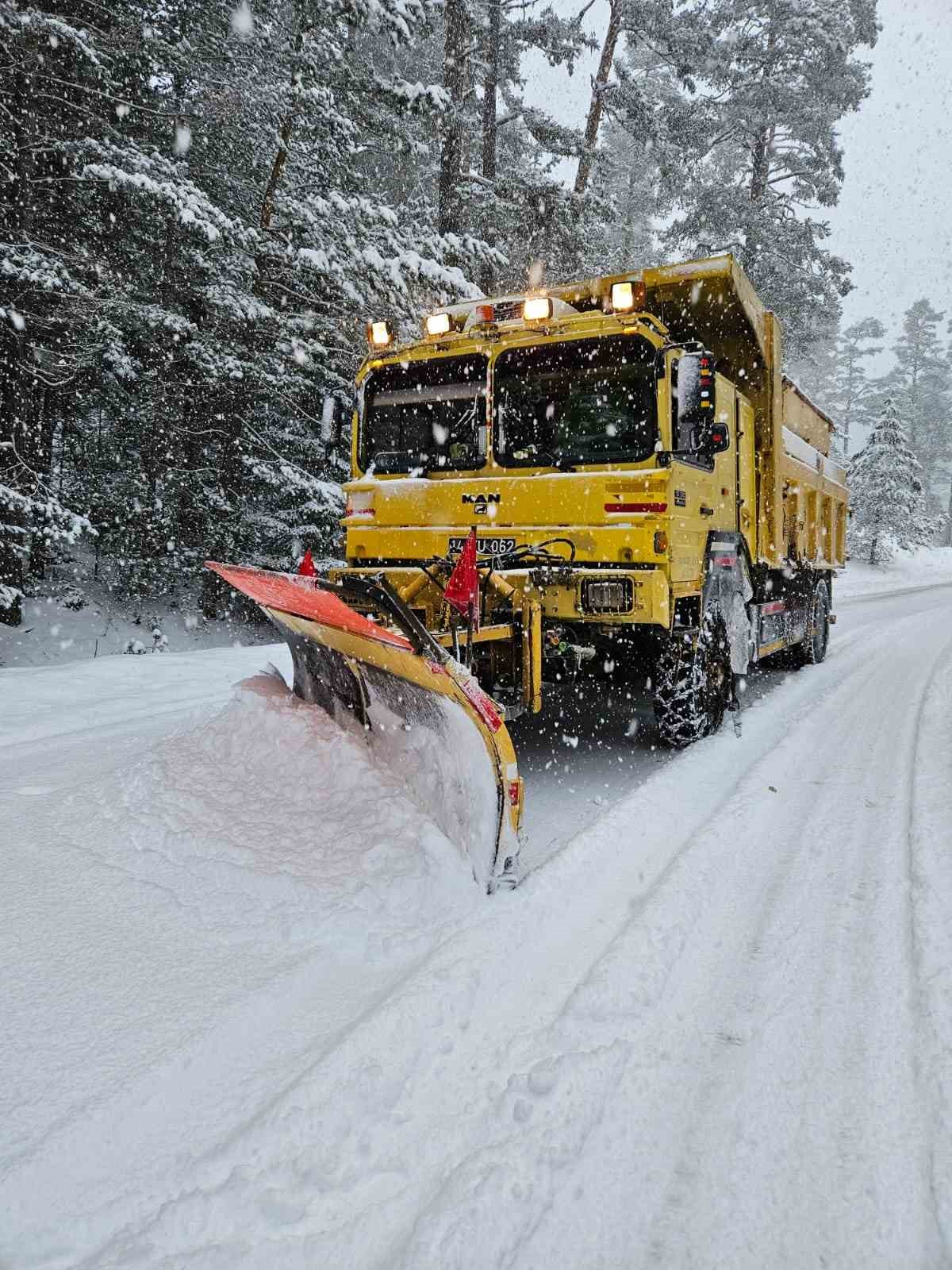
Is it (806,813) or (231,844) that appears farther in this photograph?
(806,813)

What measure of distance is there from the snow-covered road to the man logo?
5.83 feet

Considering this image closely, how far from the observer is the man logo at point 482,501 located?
16.1ft

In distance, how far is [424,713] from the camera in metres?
3.37

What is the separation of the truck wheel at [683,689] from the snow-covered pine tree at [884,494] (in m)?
31.3

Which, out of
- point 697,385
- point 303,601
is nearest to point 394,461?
point 697,385

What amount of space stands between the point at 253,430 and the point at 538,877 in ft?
37.6

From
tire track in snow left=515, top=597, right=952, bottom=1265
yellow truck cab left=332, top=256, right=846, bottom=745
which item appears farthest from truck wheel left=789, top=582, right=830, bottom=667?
tire track in snow left=515, top=597, right=952, bottom=1265

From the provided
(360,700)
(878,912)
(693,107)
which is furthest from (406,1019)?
(693,107)

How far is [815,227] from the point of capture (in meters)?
19.5

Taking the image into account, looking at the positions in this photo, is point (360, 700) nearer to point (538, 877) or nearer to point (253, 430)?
point (538, 877)

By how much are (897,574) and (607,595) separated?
32555mm

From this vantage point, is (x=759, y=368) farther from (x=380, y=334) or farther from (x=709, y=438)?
(x=380, y=334)

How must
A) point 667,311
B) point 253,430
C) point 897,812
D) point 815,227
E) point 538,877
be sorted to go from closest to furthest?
point 538,877 → point 897,812 → point 667,311 → point 253,430 → point 815,227

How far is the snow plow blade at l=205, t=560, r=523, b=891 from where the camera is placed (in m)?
2.87
